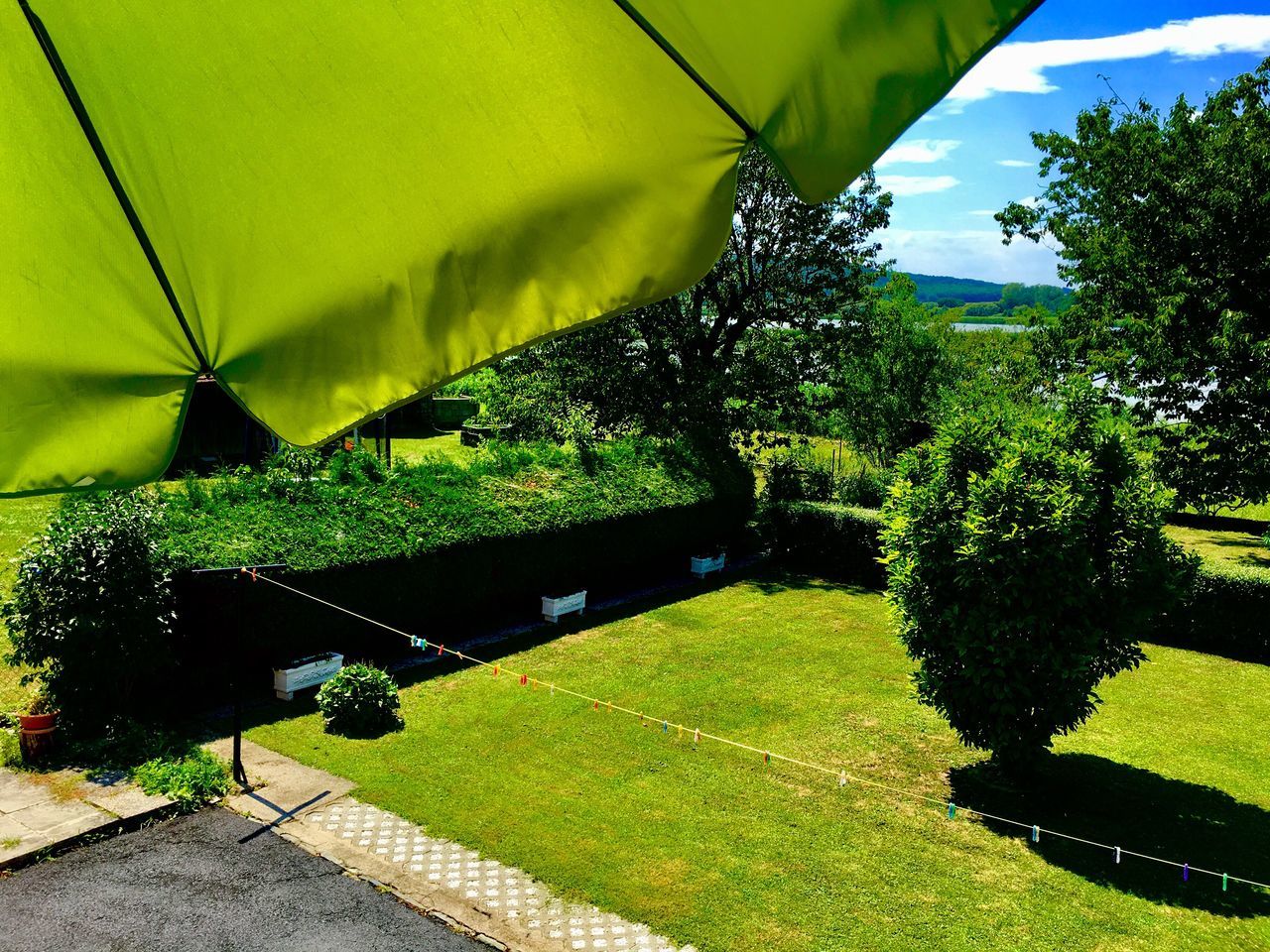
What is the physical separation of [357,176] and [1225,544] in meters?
31.4

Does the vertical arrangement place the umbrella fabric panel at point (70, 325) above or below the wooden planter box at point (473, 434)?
above

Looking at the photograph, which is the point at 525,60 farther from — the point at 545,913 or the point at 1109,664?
the point at 1109,664

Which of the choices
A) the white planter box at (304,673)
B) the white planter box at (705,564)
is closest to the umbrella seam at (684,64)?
the white planter box at (304,673)

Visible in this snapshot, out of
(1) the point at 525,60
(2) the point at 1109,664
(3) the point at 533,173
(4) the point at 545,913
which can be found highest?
(1) the point at 525,60

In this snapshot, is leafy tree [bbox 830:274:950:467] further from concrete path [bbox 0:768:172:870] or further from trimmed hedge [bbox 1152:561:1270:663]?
concrete path [bbox 0:768:172:870]

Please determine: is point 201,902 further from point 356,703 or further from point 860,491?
point 860,491

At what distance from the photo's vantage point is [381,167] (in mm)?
1270

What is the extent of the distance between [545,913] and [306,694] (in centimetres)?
631

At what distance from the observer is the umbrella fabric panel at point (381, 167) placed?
49.1 inches

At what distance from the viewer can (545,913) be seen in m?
8.62

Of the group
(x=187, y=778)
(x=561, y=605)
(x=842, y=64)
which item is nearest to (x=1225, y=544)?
(x=561, y=605)

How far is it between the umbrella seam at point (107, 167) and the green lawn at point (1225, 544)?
2713 centimetres

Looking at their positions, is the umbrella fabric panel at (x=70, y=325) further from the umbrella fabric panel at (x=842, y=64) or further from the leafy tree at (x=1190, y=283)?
the leafy tree at (x=1190, y=283)

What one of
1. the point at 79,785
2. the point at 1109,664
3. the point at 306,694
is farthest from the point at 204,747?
the point at 1109,664
